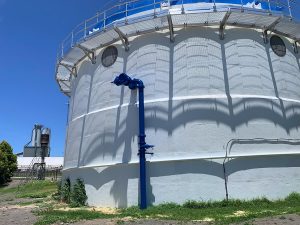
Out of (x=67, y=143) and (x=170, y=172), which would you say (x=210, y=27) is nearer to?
(x=170, y=172)

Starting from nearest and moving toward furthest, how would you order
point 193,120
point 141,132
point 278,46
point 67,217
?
point 67,217
point 141,132
point 193,120
point 278,46

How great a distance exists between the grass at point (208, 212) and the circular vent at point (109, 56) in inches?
328

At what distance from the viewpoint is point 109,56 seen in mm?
19938

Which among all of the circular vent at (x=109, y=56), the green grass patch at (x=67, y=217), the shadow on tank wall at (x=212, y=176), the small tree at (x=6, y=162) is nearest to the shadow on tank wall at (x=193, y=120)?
the shadow on tank wall at (x=212, y=176)

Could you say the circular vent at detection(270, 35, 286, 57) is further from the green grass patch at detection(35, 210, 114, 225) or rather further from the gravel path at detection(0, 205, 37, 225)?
the gravel path at detection(0, 205, 37, 225)

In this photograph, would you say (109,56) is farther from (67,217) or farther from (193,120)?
(67,217)

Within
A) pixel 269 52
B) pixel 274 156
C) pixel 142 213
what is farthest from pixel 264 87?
pixel 142 213

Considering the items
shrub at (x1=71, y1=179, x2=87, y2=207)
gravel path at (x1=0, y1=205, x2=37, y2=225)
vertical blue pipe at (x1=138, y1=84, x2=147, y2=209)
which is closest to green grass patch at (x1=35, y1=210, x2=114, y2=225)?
gravel path at (x1=0, y1=205, x2=37, y2=225)

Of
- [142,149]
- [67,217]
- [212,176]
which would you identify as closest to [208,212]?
[212,176]

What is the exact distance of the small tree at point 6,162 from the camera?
37656 millimetres

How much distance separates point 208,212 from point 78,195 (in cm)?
814

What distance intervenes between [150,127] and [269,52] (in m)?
7.74

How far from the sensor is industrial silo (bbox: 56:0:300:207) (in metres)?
16.2

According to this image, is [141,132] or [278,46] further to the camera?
[278,46]
